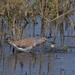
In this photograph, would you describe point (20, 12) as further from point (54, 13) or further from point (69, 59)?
point (69, 59)

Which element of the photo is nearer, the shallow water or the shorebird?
the shallow water

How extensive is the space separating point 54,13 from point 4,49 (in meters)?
1.99

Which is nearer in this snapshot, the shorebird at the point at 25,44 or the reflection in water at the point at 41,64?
the reflection in water at the point at 41,64

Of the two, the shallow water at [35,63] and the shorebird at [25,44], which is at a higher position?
the shorebird at [25,44]

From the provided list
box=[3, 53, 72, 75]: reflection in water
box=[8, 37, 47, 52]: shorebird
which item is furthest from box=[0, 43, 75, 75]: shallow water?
box=[8, 37, 47, 52]: shorebird

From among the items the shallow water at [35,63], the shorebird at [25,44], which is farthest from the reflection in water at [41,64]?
the shorebird at [25,44]

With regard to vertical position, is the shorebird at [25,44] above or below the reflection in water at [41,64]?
above

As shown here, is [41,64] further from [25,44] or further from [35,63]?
[25,44]

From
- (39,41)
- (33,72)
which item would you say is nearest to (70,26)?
(39,41)

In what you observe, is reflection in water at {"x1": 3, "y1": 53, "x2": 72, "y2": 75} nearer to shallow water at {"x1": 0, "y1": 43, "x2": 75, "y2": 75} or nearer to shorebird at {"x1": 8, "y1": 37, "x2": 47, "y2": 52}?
shallow water at {"x1": 0, "y1": 43, "x2": 75, "y2": 75}

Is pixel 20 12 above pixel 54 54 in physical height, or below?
above

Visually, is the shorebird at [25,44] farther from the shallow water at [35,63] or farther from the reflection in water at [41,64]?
the reflection in water at [41,64]

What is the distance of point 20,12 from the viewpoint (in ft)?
45.7

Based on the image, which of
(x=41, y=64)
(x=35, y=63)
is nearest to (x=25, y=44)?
(x=35, y=63)
